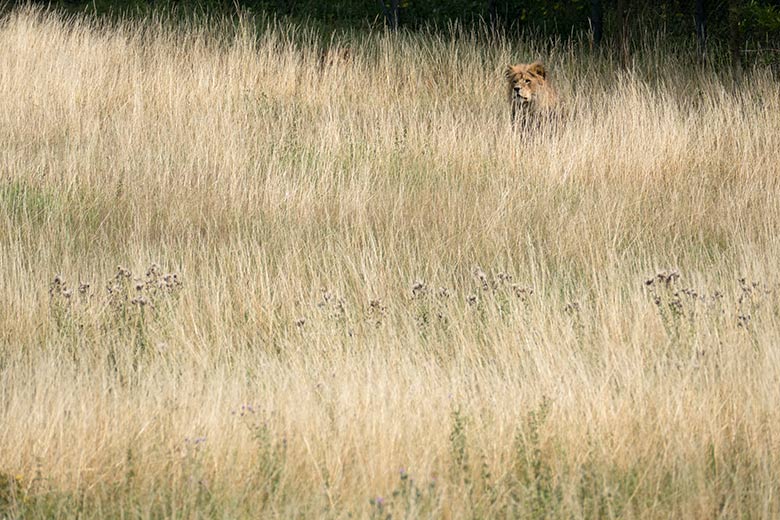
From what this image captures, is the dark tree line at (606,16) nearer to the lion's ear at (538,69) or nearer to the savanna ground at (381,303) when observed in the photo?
the savanna ground at (381,303)

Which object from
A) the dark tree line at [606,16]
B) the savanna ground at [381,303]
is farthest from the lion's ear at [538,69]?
the dark tree line at [606,16]

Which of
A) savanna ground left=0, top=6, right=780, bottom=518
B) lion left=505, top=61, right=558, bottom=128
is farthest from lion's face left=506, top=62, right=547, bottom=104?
savanna ground left=0, top=6, right=780, bottom=518

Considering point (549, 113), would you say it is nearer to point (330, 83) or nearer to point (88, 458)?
point (330, 83)

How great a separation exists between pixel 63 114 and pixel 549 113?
4516mm

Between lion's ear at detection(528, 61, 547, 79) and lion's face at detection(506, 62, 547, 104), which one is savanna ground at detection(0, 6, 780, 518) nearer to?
lion's face at detection(506, 62, 547, 104)

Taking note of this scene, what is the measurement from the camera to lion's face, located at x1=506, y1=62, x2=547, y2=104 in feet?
29.3

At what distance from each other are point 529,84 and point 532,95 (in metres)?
0.11

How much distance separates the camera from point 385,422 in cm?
361

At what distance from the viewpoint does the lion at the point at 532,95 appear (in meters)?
8.88

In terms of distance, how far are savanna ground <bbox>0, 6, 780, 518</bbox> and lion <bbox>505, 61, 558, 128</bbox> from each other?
280mm

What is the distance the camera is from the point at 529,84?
895cm

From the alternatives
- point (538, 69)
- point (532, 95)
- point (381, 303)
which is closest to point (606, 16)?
point (538, 69)

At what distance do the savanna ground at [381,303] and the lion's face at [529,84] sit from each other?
397 mm

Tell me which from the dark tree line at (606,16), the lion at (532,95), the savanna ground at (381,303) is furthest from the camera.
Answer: the dark tree line at (606,16)
